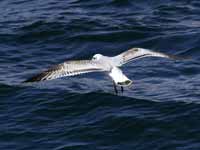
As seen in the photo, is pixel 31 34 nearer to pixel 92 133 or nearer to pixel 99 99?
pixel 99 99

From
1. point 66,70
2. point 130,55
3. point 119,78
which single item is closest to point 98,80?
point 130,55

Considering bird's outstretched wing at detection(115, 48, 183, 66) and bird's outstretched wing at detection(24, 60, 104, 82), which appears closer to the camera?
bird's outstretched wing at detection(24, 60, 104, 82)

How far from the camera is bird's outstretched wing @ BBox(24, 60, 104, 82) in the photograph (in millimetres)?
18703

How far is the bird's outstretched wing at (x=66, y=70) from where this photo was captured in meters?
18.7

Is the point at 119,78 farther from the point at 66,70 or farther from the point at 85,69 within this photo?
the point at 66,70

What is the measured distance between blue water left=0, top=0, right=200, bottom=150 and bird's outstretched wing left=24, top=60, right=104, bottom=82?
1908 mm

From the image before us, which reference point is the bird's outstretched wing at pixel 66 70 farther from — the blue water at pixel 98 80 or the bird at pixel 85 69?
the blue water at pixel 98 80

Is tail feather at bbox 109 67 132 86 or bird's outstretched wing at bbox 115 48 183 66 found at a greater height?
bird's outstretched wing at bbox 115 48 183 66

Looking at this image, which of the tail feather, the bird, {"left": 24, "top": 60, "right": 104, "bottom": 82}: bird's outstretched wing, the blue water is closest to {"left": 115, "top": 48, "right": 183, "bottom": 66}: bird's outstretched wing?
the bird

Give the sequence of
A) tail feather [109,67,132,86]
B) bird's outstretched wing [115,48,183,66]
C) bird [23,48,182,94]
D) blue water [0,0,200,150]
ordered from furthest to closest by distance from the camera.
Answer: blue water [0,0,200,150], bird's outstretched wing [115,48,183,66], bird [23,48,182,94], tail feather [109,67,132,86]

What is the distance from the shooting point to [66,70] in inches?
739

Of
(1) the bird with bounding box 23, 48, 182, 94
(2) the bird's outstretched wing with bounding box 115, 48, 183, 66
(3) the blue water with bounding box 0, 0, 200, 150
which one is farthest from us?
(3) the blue water with bounding box 0, 0, 200, 150

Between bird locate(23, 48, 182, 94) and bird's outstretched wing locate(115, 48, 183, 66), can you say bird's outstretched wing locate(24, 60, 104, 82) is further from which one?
bird's outstretched wing locate(115, 48, 183, 66)

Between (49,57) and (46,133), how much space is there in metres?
5.20
